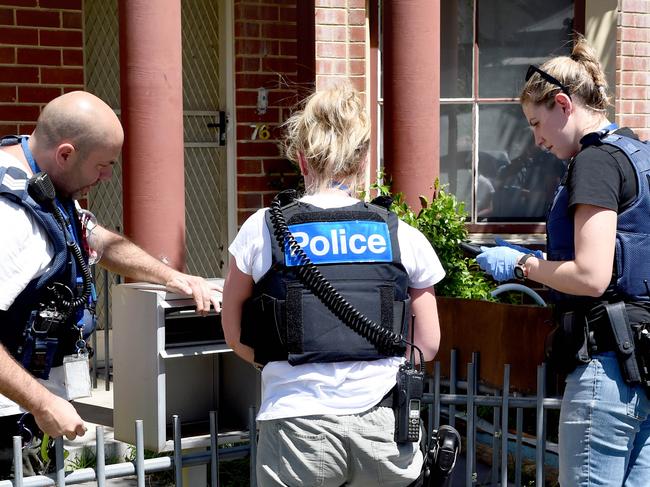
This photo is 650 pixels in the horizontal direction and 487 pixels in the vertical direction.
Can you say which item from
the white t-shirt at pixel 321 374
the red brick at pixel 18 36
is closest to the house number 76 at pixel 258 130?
the red brick at pixel 18 36

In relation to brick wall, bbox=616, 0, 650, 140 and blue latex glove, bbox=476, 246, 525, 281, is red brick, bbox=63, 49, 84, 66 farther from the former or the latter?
blue latex glove, bbox=476, 246, 525, 281

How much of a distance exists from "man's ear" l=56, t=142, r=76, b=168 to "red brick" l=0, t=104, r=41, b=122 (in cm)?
437

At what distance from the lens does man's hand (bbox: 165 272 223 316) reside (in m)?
3.33

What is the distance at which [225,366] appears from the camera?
158 inches

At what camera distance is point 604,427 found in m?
3.05

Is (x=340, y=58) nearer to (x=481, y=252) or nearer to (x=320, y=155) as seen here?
(x=481, y=252)

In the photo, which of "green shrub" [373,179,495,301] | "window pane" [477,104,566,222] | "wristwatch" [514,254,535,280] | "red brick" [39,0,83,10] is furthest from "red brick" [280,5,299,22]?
"wristwatch" [514,254,535,280]

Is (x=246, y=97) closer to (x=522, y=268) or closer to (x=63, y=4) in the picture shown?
(x=63, y=4)

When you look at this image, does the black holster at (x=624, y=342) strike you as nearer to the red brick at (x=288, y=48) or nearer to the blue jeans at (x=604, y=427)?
the blue jeans at (x=604, y=427)

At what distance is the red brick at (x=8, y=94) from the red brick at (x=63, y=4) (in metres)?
0.63

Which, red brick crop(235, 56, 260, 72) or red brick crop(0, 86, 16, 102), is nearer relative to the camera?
red brick crop(0, 86, 16, 102)

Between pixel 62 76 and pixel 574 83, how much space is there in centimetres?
474

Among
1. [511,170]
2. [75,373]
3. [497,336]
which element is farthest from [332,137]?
[511,170]

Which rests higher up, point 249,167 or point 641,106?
point 641,106
